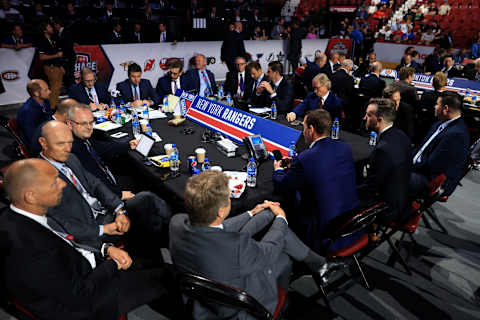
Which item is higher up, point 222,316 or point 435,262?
point 222,316

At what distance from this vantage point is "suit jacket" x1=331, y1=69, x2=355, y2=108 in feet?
19.6

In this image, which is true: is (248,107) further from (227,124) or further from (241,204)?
(241,204)

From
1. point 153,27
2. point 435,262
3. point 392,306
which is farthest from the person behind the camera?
point 153,27

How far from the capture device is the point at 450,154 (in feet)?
9.96

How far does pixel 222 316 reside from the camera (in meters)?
1.65

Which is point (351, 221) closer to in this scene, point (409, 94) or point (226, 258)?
point (226, 258)

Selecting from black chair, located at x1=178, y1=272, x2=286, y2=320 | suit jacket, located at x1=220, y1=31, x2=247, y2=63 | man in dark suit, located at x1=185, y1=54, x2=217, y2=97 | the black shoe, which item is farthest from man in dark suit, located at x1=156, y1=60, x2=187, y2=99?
black chair, located at x1=178, y1=272, x2=286, y2=320

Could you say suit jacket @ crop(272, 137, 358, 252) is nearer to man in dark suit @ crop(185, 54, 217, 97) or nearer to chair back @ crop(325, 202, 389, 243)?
chair back @ crop(325, 202, 389, 243)

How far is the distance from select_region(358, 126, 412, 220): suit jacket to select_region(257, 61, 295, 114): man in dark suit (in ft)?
6.98

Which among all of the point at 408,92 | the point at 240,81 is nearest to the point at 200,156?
the point at 240,81

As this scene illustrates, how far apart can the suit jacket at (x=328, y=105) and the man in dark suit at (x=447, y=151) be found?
1246 mm

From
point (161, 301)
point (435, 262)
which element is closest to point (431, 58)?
point (435, 262)

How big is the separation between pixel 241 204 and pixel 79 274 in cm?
113

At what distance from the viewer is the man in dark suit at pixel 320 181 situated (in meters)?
2.30
